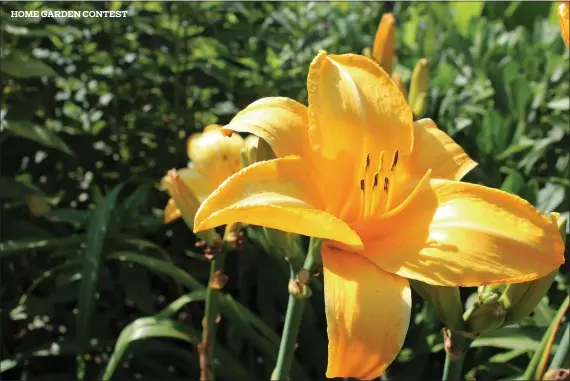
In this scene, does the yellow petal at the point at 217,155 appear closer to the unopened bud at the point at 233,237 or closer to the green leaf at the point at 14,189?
the unopened bud at the point at 233,237

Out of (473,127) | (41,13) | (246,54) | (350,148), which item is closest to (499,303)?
(350,148)

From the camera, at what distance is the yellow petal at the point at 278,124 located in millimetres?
717

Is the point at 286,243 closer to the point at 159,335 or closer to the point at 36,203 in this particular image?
the point at 159,335

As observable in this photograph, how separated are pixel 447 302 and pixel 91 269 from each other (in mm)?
754

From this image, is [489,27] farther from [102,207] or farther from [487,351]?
[102,207]

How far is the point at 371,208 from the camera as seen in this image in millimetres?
767

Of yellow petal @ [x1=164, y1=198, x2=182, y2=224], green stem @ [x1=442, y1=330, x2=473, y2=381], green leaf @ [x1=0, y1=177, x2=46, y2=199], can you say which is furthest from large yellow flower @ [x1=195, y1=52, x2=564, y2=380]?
green leaf @ [x1=0, y1=177, x2=46, y2=199]

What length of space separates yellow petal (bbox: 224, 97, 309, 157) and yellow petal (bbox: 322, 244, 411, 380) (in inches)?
6.5

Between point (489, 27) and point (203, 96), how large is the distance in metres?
0.93

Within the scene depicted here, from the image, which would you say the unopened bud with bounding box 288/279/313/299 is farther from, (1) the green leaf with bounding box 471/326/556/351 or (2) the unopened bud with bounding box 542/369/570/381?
(1) the green leaf with bounding box 471/326/556/351

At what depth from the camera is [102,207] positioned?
4.06 feet

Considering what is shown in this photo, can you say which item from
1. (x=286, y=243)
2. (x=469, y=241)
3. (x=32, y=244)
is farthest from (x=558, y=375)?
(x=32, y=244)

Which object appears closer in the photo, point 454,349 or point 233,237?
point 454,349

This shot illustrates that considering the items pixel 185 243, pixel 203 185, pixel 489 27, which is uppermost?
pixel 489 27
